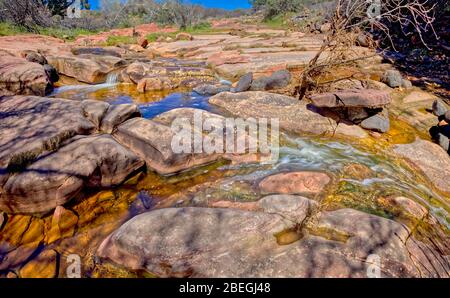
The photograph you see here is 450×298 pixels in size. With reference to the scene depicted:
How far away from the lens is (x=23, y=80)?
6.81 m

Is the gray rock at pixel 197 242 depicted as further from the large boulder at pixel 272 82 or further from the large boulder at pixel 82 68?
the large boulder at pixel 82 68

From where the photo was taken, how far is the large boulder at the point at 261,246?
228 cm

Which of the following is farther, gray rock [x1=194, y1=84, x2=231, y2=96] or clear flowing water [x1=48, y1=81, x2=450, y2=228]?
gray rock [x1=194, y1=84, x2=231, y2=96]

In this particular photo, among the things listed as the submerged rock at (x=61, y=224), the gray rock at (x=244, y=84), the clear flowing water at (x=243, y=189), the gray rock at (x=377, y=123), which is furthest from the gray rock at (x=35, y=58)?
the gray rock at (x=377, y=123)

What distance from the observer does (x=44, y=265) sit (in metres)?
2.55

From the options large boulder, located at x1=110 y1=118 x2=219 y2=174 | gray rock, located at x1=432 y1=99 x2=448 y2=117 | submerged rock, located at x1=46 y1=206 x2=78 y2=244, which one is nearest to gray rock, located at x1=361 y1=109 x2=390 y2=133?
gray rock, located at x1=432 y1=99 x2=448 y2=117

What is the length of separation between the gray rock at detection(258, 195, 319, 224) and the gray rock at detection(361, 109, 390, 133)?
2.88 metres

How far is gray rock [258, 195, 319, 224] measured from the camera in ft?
9.22

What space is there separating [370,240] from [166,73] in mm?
8330

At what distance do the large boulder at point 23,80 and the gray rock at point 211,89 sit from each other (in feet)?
13.5

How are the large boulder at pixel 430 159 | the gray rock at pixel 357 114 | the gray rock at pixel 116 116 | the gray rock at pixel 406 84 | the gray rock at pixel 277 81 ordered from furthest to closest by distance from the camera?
the gray rock at pixel 277 81 < the gray rock at pixel 406 84 < the gray rock at pixel 357 114 < the gray rock at pixel 116 116 < the large boulder at pixel 430 159

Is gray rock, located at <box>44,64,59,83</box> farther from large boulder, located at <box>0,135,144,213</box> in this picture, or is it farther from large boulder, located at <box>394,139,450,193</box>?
large boulder, located at <box>394,139,450,193</box>

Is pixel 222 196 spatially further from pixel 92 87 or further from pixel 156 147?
pixel 92 87
